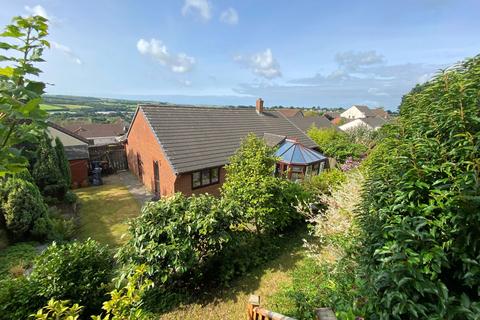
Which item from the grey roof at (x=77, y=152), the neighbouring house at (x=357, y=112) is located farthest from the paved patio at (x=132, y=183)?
the neighbouring house at (x=357, y=112)

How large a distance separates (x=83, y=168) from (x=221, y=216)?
14678 millimetres

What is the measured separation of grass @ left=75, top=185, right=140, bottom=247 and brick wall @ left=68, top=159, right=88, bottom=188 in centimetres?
77

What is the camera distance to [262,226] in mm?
8562

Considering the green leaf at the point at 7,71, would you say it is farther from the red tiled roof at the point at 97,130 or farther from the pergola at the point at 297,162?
the red tiled roof at the point at 97,130

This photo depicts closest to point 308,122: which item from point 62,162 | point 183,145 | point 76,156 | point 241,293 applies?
point 183,145

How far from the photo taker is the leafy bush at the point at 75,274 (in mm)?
4727

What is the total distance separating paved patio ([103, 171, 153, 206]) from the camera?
14180 mm

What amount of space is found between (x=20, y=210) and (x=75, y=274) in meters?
5.34

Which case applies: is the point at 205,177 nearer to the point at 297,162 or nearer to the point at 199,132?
the point at 199,132

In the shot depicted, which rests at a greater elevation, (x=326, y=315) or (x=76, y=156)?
(x=326, y=315)

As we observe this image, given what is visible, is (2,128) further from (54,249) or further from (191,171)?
(191,171)

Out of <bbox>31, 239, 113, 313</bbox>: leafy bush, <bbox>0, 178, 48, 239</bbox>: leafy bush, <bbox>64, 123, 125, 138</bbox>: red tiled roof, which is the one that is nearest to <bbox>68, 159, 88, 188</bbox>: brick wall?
<bbox>0, 178, 48, 239</bbox>: leafy bush

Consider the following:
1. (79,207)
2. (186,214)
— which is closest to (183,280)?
(186,214)

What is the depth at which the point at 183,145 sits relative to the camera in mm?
13180
